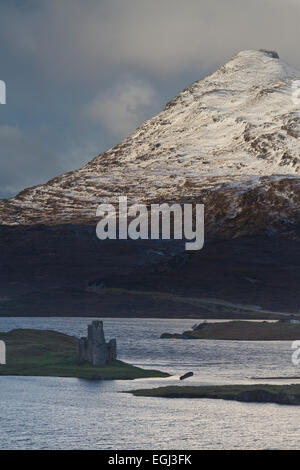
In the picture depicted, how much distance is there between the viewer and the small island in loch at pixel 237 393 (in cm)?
13812

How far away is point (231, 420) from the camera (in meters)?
124

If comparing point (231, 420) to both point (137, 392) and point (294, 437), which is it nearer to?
point (294, 437)

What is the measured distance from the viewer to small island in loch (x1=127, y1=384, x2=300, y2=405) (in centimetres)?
13812

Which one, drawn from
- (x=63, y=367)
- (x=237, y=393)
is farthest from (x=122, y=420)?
(x=63, y=367)

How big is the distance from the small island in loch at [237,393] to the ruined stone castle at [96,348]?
1890 centimetres

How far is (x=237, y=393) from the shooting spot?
462 ft

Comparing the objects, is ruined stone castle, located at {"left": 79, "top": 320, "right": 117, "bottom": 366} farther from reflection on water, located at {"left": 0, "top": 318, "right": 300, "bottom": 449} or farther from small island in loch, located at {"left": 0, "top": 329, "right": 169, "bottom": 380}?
reflection on water, located at {"left": 0, "top": 318, "right": 300, "bottom": 449}

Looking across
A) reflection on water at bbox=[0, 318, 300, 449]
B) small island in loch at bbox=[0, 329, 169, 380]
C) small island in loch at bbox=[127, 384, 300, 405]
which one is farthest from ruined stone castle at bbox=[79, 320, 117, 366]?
small island in loch at bbox=[127, 384, 300, 405]

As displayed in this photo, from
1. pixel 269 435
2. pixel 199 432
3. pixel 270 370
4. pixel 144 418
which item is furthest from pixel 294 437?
pixel 270 370

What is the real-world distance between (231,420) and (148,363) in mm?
75467

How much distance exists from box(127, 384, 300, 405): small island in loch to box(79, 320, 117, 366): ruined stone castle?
62.0 ft

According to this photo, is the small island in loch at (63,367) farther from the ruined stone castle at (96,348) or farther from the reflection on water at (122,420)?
the reflection on water at (122,420)

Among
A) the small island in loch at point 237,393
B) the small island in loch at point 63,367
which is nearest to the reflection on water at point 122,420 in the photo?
the small island in loch at point 237,393

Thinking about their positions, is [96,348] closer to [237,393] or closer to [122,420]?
[237,393]
